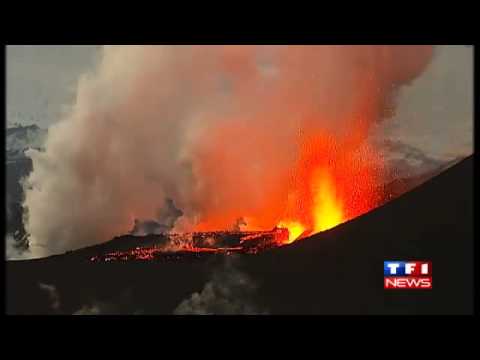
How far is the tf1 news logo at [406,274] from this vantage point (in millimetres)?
4520

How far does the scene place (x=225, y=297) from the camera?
4.54 meters

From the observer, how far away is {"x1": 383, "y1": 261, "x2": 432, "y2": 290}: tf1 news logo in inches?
178

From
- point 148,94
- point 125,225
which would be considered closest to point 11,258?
point 125,225

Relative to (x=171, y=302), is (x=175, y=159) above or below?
above

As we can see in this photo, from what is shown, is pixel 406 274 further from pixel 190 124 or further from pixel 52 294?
pixel 52 294

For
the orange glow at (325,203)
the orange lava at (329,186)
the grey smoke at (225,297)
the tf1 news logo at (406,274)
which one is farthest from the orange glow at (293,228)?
the tf1 news logo at (406,274)

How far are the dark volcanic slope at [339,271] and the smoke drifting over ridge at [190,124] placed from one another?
274 mm

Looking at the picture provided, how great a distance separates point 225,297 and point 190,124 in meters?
1.16

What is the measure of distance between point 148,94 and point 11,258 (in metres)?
1.42

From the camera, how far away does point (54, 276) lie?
460 cm

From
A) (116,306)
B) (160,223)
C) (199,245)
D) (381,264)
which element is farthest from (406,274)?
(116,306)

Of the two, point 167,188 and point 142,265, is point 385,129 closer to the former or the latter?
point 167,188

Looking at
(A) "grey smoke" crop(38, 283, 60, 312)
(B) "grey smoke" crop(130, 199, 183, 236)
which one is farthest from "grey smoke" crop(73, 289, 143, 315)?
(B) "grey smoke" crop(130, 199, 183, 236)

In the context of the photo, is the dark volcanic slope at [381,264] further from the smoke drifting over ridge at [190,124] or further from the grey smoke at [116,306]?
the grey smoke at [116,306]
